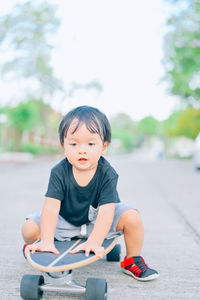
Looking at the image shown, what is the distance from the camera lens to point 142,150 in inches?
3501

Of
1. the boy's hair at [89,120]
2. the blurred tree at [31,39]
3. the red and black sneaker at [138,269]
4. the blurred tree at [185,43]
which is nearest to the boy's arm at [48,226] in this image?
the boy's hair at [89,120]

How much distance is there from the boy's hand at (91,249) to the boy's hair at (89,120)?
64cm

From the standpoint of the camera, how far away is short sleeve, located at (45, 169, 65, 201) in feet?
8.08

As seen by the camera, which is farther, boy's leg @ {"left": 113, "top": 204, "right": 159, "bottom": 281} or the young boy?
boy's leg @ {"left": 113, "top": 204, "right": 159, "bottom": 281}

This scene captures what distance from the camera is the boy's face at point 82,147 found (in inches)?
92.6

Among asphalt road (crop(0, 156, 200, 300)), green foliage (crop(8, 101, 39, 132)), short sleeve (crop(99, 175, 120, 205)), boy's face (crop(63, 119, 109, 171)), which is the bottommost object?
asphalt road (crop(0, 156, 200, 300))

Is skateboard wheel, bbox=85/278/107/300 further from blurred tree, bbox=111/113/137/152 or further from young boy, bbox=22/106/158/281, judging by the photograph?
blurred tree, bbox=111/113/137/152

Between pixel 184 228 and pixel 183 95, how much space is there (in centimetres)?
1763

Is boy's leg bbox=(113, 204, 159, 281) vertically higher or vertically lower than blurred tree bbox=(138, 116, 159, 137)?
lower

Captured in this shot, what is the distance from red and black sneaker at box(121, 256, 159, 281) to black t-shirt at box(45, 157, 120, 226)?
0.38 meters

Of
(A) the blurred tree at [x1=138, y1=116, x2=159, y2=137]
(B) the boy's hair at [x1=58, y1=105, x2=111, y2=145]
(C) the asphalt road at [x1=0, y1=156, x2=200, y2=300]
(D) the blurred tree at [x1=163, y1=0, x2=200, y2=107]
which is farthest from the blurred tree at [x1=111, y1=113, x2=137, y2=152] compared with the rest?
(B) the boy's hair at [x1=58, y1=105, x2=111, y2=145]

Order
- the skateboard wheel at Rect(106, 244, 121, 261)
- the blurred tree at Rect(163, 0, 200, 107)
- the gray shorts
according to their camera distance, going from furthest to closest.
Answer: the blurred tree at Rect(163, 0, 200, 107) → the skateboard wheel at Rect(106, 244, 121, 261) → the gray shorts

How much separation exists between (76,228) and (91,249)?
43cm

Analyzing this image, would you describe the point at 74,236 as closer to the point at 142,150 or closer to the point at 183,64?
the point at 183,64
